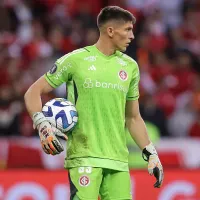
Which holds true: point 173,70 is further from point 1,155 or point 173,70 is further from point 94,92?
point 94,92

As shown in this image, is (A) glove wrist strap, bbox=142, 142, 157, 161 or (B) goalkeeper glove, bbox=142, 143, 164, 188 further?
(A) glove wrist strap, bbox=142, 142, 157, 161

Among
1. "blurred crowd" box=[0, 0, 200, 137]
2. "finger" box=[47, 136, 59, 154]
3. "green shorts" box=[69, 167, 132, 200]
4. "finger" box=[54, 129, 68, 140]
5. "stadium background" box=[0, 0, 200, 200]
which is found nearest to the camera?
"finger" box=[47, 136, 59, 154]

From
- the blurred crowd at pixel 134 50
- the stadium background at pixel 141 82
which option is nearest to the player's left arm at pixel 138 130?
the stadium background at pixel 141 82

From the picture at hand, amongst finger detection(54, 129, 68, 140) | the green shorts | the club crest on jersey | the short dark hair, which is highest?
the short dark hair

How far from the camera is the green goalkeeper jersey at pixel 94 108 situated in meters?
6.88

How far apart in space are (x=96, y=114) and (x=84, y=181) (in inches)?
23.1

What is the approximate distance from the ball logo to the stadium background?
3.00 metres

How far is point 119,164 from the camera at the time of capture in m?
6.95

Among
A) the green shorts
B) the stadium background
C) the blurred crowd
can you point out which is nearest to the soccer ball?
the green shorts

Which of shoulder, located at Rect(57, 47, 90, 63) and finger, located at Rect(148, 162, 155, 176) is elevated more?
shoulder, located at Rect(57, 47, 90, 63)

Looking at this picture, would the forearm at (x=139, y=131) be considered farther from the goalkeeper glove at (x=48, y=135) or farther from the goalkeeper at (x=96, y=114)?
the goalkeeper glove at (x=48, y=135)

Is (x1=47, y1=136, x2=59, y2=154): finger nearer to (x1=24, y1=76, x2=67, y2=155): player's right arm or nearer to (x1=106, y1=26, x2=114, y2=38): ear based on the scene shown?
(x1=24, y1=76, x2=67, y2=155): player's right arm

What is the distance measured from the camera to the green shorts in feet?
22.2

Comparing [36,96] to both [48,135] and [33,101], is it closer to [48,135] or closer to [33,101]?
[33,101]
